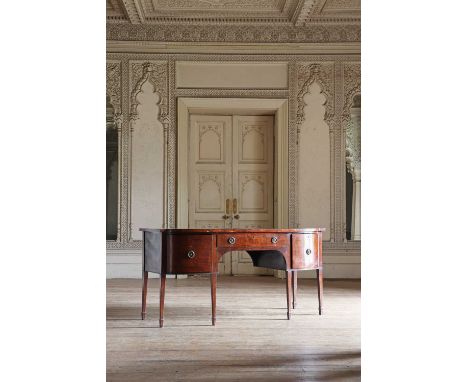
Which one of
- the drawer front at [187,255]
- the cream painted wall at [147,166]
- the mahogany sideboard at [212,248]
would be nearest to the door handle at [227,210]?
the cream painted wall at [147,166]

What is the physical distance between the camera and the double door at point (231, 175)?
780cm

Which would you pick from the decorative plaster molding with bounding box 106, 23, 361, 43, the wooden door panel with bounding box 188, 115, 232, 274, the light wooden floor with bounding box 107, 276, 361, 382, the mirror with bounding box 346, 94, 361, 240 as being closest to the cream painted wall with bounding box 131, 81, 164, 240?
the wooden door panel with bounding box 188, 115, 232, 274

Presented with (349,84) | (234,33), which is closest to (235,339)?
(349,84)

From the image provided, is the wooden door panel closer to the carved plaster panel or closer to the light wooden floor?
the carved plaster panel

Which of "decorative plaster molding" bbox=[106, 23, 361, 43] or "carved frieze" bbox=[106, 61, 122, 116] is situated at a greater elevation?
"decorative plaster molding" bbox=[106, 23, 361, 43]

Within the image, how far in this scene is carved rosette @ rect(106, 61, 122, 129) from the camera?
7.65 meters

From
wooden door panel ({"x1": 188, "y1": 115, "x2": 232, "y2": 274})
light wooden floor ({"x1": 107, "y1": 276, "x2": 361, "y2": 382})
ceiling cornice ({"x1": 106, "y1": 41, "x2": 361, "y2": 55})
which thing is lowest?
light wooden floor ({"x1": 107, "y1": 276, "x2": 361, "y2": 382})

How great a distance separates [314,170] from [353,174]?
1.84ft

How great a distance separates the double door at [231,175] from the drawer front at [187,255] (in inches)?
151

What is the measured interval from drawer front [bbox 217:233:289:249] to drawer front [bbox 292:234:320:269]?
0.10 meters

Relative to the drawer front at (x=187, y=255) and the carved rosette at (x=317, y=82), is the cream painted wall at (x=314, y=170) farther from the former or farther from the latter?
the drawer front at (x=187, y=255)

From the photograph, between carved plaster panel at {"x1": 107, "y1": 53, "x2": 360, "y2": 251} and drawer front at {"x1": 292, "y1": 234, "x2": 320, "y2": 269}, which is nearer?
drawer front at {"x1": 292, "y1": 234, "x2": 320, "y2": 269}

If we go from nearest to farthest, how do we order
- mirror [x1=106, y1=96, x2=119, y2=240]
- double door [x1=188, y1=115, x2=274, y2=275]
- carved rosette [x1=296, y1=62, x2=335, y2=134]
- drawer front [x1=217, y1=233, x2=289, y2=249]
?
drawer front [x1=217, y1=233, x2=289, y2=249] < mirror [x1=106, y1=96, x2=119, y2=240] < carved rosette [x1=296, y1=62, x2=335, y2=134] < double door [x1=188, y1=115, x2=274, y2=275]
